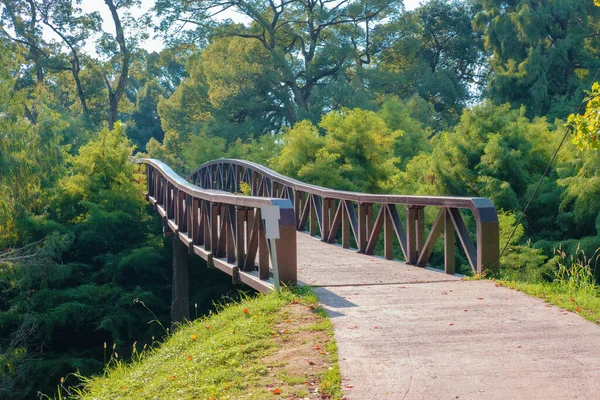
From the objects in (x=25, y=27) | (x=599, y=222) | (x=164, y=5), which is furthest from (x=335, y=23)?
(x=599, y=222)

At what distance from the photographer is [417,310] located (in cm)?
688

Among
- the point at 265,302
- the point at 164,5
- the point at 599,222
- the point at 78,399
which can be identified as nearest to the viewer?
the point at 78,399

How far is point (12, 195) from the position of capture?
17953mm

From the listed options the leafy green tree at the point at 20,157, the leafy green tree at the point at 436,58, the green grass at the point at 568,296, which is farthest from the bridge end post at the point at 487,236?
the leafy green tree at the point at 436,58

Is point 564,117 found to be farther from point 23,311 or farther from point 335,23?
point 23,311

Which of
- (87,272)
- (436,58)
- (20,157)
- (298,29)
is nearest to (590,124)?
(20,157)

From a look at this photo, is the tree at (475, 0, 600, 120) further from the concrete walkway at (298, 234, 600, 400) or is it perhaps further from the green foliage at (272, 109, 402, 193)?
the concrete walkway at (298, 234, 600, 400)

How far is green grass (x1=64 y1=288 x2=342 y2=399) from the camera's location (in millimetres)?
5035

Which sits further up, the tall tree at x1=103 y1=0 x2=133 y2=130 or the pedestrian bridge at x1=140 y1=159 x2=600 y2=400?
the tall tree at x1=103 y1=0 x2=133 y2=130

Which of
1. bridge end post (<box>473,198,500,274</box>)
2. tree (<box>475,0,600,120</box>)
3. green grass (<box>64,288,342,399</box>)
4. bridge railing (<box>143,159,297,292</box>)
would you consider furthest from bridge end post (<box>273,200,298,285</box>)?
tree (<box>475,0,600,120</box>)

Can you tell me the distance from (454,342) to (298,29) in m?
32.4

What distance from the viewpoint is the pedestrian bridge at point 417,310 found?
4.88m

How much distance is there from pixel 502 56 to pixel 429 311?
2596 centimetres

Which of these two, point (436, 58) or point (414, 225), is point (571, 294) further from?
point (436, 58)
